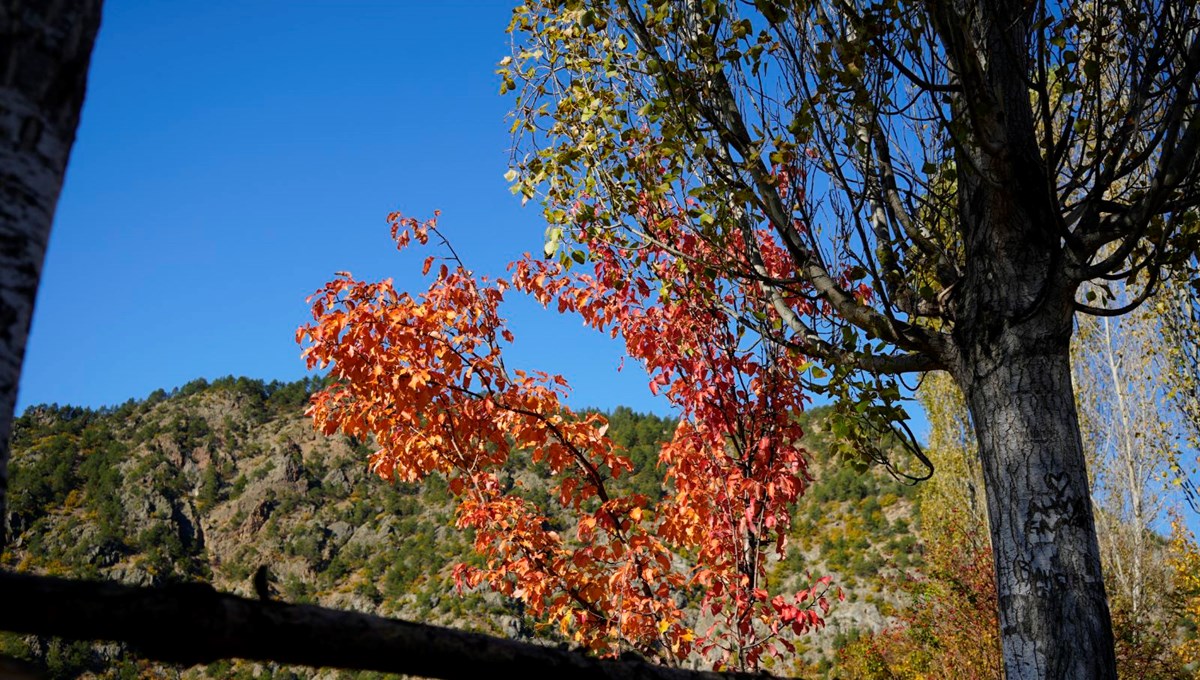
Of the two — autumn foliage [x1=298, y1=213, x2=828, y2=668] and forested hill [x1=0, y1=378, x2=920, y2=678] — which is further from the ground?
forested hill [x1=0, y1=378, x2=920, y2=678]

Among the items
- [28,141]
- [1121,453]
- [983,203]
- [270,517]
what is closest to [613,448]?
[983,203]

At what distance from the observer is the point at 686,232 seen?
590 cm

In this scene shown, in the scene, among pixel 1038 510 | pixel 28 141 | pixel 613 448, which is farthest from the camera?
pixel 613 448

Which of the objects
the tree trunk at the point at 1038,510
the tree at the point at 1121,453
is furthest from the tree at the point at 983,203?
the tree at the point at 1121,453

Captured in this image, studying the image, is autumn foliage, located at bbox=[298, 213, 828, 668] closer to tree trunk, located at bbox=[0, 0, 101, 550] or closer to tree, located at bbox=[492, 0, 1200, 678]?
tree, located at bbox=[492, 0, 1200, 678]

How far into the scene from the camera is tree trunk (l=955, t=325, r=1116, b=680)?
3.37 meters

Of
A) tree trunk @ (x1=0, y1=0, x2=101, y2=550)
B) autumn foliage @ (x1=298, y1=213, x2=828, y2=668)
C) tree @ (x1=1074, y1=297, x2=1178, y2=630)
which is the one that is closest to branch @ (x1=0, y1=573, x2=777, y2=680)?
tree trunk @ (x1=0, y1=0, x2=101, y2=550)

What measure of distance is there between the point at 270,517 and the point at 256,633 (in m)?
49.4

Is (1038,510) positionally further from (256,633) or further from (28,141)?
(28,141)

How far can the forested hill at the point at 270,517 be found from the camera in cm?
3219

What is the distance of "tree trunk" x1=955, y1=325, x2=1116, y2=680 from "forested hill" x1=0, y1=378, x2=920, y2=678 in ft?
77.0

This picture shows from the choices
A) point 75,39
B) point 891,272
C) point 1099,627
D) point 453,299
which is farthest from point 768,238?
point 75,39

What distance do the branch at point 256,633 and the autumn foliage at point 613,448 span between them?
3.75 meters

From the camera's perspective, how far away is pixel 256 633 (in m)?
1.45
